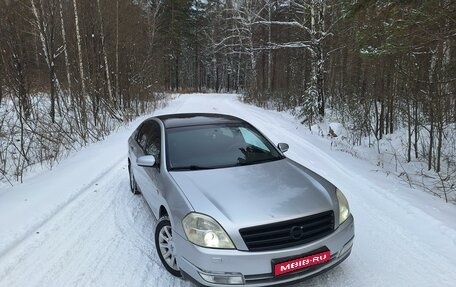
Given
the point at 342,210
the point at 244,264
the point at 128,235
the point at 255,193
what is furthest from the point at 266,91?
the point at 244,264

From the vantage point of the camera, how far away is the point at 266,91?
30.3 m

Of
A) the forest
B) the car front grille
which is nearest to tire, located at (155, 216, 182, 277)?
the car front grille

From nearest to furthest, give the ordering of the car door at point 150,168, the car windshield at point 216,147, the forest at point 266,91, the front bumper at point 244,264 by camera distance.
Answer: the front bumper at point 244,264 → the car windshield at point 216,147 → the car door at point 150,168 → the forest at point 266,91

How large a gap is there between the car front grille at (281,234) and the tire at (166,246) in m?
0.99

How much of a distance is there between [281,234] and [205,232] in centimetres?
68

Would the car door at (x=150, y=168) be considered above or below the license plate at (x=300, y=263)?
above

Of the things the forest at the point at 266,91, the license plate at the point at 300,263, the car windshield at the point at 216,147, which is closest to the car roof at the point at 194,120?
the car windshield at the point at 216,147

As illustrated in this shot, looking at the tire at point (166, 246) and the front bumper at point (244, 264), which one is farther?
the tire at point (166, 246)

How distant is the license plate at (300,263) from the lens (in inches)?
132

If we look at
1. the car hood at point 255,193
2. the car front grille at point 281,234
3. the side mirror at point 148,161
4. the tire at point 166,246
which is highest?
the side mirror at point 148,161

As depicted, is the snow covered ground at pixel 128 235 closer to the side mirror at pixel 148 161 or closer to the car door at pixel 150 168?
the car door at pixel 150 168

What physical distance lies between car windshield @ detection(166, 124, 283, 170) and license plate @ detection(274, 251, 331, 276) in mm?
1581

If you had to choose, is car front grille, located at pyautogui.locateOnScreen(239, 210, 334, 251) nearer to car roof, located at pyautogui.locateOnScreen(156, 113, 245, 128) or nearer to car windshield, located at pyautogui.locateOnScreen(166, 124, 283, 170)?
car windshield, located at pyautogui.locateOnScreen(166, 124, 283, 170)

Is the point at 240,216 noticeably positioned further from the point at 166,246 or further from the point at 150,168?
the point at 150,168
